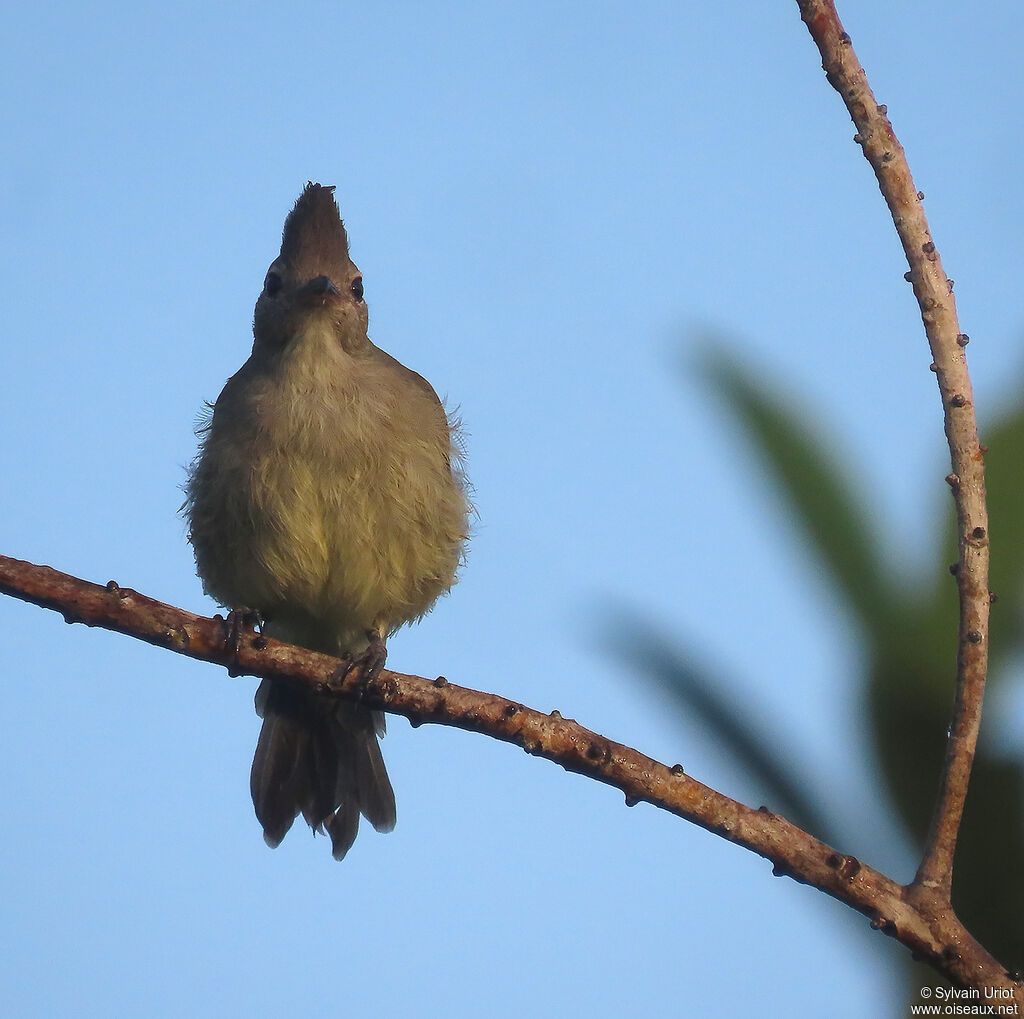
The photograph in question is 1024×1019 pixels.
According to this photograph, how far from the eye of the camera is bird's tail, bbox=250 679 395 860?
5.10 metres

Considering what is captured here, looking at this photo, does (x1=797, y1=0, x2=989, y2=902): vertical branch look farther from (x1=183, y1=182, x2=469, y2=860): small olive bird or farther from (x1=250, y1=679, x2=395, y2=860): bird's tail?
(x1=250, y1=679, x2=395, y2=860): bird's tail

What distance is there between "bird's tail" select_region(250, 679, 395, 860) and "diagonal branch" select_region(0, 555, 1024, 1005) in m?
1.55

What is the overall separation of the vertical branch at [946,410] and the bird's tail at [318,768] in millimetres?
2837

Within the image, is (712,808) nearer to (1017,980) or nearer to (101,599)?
(1017,980)

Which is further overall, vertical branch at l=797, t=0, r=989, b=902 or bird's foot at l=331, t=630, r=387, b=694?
bird's foot at l=331, t=630, r=387, b=694

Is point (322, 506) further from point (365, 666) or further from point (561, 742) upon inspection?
point (561, 742)

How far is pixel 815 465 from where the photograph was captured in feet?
12.9

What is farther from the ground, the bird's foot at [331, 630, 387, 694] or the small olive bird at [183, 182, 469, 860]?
the small olive bird at [183, 182, 469, 860]

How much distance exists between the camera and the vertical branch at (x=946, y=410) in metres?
2.69

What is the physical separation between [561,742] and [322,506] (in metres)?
1.92

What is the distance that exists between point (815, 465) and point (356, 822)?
2.37 meters

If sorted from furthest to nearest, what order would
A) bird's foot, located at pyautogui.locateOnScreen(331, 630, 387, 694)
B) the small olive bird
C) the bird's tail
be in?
the bird's tail
the small olive bird
bird's foot, located at pyautogui.locateOnScreen(331, 630, 387, 694)

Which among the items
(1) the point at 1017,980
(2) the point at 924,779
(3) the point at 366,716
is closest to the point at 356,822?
(3) the point at 366,716

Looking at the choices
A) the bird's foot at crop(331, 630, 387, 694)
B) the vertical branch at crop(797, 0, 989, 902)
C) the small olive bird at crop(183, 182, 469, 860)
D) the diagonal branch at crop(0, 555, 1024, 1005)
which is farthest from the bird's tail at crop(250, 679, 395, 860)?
the vertical branch at crop(797, 0, 989, 902)
